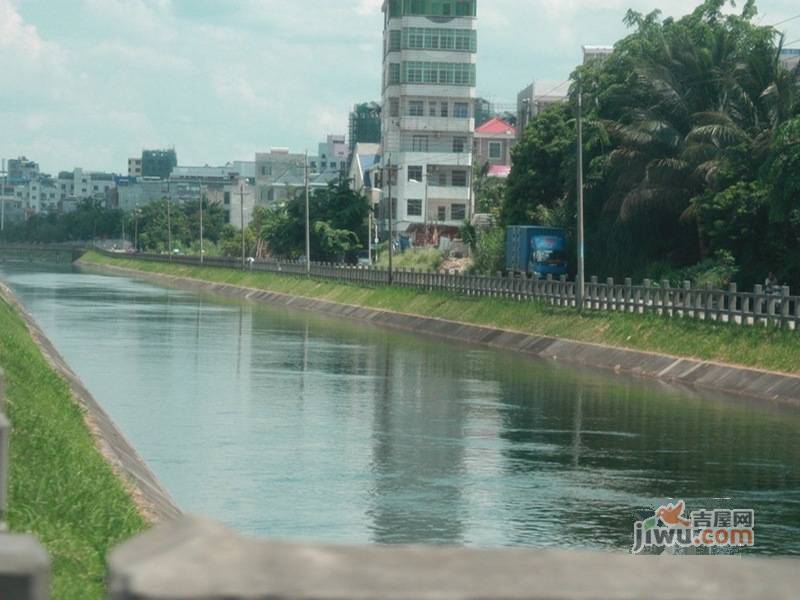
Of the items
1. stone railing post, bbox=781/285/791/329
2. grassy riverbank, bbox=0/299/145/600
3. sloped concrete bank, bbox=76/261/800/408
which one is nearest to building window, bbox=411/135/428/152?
sloped concrete bank, bbox=76/261/800/408

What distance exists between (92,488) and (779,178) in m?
34.9

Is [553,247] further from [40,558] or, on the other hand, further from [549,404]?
[40,558]

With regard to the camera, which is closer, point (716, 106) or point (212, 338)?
point (212, 338)

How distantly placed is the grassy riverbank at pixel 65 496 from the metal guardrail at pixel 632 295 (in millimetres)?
22384

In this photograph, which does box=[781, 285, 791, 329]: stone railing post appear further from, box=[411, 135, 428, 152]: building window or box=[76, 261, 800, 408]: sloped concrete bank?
box=[411, 135, 428, 152]: building window

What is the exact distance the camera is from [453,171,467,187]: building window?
121 m

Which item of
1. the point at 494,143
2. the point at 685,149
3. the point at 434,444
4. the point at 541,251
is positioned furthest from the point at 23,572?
the point at 494,143

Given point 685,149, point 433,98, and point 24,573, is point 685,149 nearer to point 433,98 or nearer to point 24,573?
point 24,573

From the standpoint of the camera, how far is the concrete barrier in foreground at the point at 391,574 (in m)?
2.87

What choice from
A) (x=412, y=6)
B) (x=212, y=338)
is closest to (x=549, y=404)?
(x=212, y=338)

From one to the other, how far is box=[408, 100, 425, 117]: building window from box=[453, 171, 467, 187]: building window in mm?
A: 5694

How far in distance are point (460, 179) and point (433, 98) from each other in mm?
7008

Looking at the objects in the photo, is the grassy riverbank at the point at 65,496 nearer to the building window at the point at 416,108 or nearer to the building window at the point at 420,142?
the building window at the point at 416,108

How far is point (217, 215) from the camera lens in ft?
646
